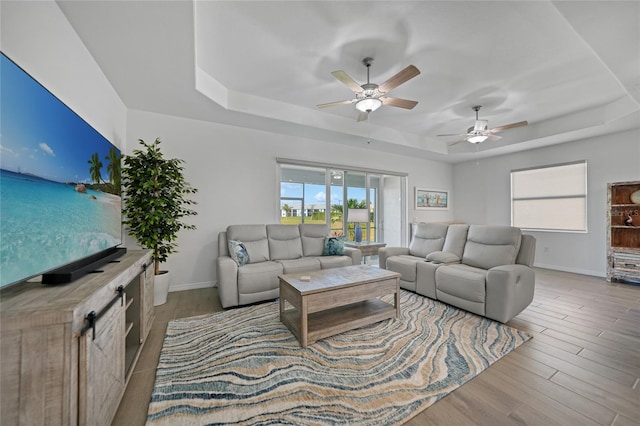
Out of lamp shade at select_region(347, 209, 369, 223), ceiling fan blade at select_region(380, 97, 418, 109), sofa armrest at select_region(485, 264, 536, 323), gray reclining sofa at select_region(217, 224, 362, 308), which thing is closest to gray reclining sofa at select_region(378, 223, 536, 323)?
sofa armrest at select_region(485, 264, 536, 323)

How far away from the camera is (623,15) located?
6.16 feet

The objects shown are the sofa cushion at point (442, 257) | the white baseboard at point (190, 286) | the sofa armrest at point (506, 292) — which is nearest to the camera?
the sofa armrest at point (506, 292)

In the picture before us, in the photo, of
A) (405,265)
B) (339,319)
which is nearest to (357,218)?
(405,265)

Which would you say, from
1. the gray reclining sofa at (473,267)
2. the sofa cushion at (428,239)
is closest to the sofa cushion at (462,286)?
the gray reclining sofa at (473,267)

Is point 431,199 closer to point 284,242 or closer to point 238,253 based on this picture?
point 284,242

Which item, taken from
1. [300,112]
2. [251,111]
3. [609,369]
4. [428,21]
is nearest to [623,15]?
[428,21]

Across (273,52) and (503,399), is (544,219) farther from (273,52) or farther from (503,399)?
(273,52)

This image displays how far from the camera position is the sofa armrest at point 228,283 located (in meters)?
2.98

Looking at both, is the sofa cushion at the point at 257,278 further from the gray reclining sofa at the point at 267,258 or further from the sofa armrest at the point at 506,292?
the sofa armrest at the point at 506,292

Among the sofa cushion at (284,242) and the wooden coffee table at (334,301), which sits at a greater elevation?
the sofa cushion at (284,242)

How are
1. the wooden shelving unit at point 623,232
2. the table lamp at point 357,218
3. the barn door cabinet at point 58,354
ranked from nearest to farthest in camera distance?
the barn door cabinet at point 58,354
the wooden shelving unit at point 623,232
the table lamp at point 357,218

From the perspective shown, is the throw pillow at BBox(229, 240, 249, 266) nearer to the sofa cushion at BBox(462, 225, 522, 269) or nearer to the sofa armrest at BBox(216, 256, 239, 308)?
the sofa armrest at BBox(216, 256, 239, 308)

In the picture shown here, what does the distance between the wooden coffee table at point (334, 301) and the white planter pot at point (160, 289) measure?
1.68m

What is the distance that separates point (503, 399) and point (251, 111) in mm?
3970
